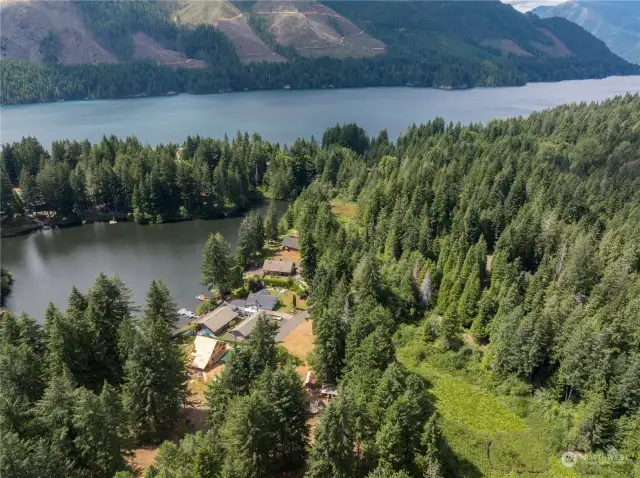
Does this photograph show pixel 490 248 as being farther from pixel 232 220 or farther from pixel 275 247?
pixel 232 220

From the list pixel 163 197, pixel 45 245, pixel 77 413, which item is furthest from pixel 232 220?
pixel 77 413

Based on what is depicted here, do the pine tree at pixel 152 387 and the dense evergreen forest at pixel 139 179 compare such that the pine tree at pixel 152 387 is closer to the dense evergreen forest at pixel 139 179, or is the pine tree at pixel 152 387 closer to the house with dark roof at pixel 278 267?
the house with dark roof at pixel 278 267

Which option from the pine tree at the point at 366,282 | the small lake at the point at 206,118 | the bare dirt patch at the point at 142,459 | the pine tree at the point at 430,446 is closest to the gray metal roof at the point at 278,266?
the pine tree at the point at 366,282

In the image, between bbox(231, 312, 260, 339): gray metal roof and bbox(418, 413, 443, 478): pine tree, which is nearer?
bbox(418, 413, 443, 478): pine tree

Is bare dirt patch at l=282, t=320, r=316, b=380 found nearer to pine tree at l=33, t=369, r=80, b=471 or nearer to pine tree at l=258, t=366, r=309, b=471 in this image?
pine tree at l=258, t=366, r=309, b=471

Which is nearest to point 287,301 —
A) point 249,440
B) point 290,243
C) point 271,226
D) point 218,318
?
point 218,318

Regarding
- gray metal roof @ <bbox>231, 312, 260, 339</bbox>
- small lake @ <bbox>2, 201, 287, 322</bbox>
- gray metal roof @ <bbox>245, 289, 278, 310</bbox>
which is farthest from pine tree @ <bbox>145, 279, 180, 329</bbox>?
small lake @ <bbox>2, 201, 287, 322</bbox>
